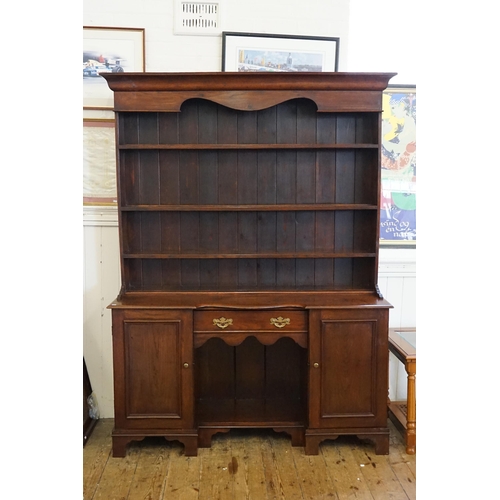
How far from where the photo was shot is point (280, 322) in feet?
8.68

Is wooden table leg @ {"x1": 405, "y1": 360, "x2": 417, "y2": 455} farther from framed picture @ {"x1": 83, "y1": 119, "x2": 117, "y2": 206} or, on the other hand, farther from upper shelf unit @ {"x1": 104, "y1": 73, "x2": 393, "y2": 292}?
framed picture @ {"x1": 83, "y1": 119, "x2": 117, "y2": 206}

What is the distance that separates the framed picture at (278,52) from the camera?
2.95 meters

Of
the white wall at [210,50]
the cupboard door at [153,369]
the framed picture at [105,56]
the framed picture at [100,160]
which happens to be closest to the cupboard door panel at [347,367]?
the white wall at [210,50]

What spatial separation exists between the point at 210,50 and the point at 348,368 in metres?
2.07

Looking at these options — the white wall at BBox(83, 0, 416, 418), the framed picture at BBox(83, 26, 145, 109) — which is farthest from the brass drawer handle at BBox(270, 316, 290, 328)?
the framed picture at BBox(83, 26, 145, 109)

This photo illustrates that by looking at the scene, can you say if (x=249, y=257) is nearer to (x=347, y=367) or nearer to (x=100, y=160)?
(x=347, y=367)

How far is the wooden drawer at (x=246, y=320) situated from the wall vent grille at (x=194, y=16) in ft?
5.63

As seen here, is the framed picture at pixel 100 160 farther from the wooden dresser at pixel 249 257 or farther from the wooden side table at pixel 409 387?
the wooden side table at pixel 409 387

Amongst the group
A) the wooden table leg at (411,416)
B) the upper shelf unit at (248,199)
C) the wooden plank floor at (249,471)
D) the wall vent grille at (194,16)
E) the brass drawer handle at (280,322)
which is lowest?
the wooden plank floor at (249,471)

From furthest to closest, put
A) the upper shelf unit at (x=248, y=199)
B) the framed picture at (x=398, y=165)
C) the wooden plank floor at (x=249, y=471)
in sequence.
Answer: the framed picture at (x=398, y=165)
the upper shelf unit at (x=248, y=199)
the wooden plank floor at (x=249, y=471)
